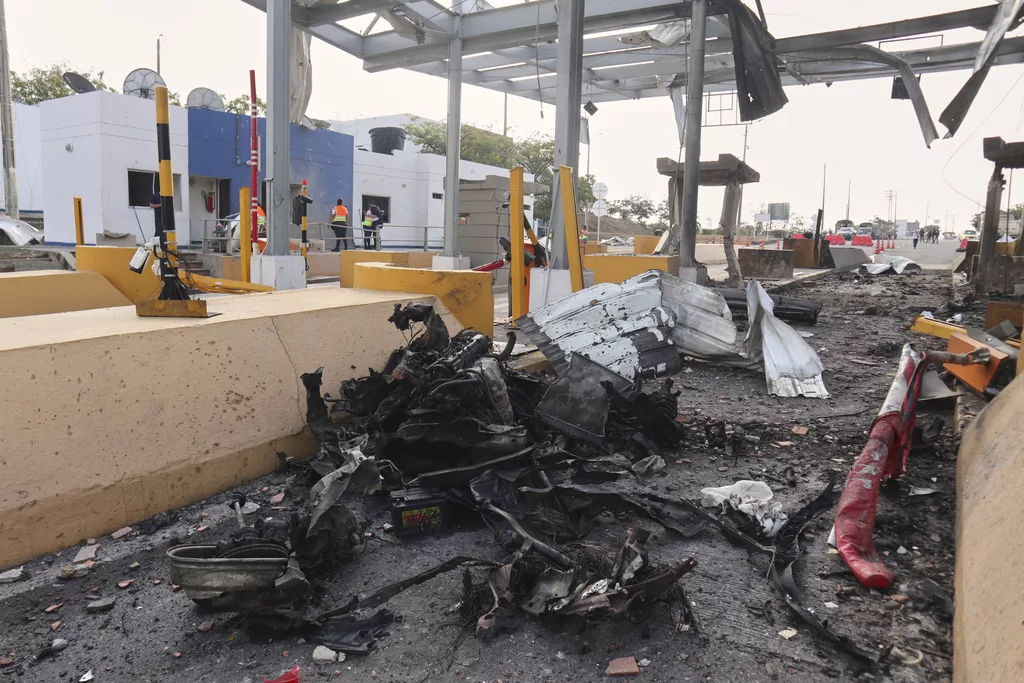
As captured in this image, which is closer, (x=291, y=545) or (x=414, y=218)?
(x=291, y=545)

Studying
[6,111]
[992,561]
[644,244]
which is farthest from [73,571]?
[644,244]

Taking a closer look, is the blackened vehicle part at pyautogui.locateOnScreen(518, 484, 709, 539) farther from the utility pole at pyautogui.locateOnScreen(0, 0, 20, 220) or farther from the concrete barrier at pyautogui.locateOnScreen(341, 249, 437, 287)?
the utility pole at pyautogui.locateOnScreen(0, 0, 20, 220)

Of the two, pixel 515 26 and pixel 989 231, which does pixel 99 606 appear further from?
pixel 989 231

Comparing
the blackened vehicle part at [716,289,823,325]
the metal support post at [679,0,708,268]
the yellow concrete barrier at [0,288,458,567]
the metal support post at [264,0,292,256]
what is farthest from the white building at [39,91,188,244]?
the yellow concrete barrier at [0,288,458,567]

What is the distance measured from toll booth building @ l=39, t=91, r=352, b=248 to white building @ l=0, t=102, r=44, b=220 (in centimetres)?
897

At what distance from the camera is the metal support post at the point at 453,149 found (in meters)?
13.9

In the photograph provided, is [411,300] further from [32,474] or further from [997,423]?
[997,423]

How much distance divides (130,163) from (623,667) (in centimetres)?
2285

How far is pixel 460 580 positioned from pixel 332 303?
90.3 inches

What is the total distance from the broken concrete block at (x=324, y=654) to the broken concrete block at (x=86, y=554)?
4.00 feet

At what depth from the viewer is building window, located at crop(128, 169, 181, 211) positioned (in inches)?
812

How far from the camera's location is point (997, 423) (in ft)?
9.66

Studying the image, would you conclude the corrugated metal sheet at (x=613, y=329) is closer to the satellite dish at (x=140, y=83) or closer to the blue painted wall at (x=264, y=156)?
the blue painted wall at (x=264, y=156)

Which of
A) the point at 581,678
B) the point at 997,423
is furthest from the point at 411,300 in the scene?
the point at 997,423
